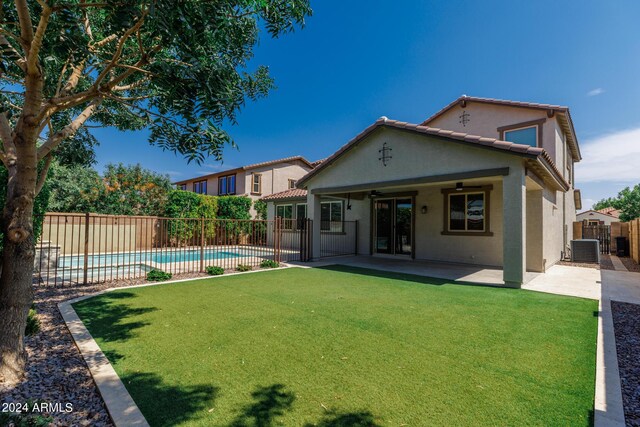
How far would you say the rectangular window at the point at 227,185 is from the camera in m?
25.5

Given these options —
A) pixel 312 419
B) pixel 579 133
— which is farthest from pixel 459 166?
pixel 579 133

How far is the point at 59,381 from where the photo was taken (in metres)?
3.13

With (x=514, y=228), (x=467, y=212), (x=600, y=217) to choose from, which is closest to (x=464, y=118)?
(x=467, y=212)

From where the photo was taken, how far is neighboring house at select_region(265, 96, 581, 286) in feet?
26.0

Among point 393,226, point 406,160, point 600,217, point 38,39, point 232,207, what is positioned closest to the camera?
point 38,39

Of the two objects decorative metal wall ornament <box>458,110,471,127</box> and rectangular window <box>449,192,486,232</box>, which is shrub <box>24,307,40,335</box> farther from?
decorative metal wall ornament <box>458,110,471,127</box>

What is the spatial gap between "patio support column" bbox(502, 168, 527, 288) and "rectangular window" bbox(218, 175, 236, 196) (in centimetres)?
2150

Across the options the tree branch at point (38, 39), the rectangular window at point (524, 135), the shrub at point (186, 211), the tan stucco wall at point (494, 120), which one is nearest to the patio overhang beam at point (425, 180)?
the tan stucco wall at point (494, 120)

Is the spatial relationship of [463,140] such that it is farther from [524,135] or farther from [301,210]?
[301,210]

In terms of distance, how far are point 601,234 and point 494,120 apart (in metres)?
11.9

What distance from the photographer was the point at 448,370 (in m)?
3.38

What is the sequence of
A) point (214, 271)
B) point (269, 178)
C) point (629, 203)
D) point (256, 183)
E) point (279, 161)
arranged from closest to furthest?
1. point (214, 271)
2. point (256, 183)
3. point (269, 178)
4. point (279, 161)
5. point (629, 203)

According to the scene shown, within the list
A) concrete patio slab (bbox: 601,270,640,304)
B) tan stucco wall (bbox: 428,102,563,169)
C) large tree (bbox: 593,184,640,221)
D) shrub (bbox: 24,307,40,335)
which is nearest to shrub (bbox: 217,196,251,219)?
tan stucco wall (bbox: 428,102,563,169)

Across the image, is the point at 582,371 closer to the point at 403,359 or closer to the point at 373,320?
the point at 403,359
